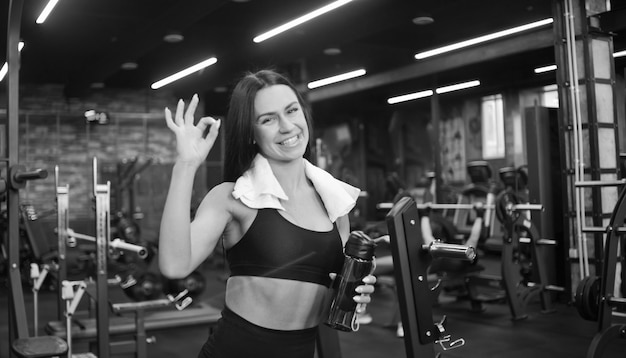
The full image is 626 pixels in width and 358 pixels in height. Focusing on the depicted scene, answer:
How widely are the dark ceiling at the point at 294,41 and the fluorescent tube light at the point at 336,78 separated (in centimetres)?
10

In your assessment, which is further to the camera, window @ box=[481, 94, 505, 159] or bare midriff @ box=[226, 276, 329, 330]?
window @ box=[481, 94, 505, 159]

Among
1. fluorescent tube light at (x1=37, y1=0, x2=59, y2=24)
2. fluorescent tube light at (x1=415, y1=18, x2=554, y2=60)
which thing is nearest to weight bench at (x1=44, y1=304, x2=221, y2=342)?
fluorescent tube light at (x1=37, y1=0, x2=59, y2=24)

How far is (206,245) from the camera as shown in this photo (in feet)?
4.03

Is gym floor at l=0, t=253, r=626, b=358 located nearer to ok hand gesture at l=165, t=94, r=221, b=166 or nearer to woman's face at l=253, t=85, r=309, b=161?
woman's face at l=253, t=85, r=309, b=161

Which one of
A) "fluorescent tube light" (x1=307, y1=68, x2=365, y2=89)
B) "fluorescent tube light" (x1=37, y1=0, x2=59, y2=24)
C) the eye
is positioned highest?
"fluorescent tube light" (x1=37, y1=0, x2=59, y2=24)

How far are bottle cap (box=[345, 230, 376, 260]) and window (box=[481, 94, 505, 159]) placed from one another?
4713 mm

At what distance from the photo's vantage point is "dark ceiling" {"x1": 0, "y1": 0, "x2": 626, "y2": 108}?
5.81 meters

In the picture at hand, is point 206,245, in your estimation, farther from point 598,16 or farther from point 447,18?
point 447,18

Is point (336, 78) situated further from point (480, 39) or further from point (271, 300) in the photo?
point (271, 300)

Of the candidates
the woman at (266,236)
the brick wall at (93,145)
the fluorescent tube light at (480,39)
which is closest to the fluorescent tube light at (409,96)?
the fluorescent tube light at (480,39)

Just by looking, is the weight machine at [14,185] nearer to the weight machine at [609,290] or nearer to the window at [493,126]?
the weight machine at [609,290]

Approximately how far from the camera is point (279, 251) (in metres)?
1.26

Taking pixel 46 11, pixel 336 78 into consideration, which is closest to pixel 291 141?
pixel 46 11

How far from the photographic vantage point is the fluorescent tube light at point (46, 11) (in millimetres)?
6049
